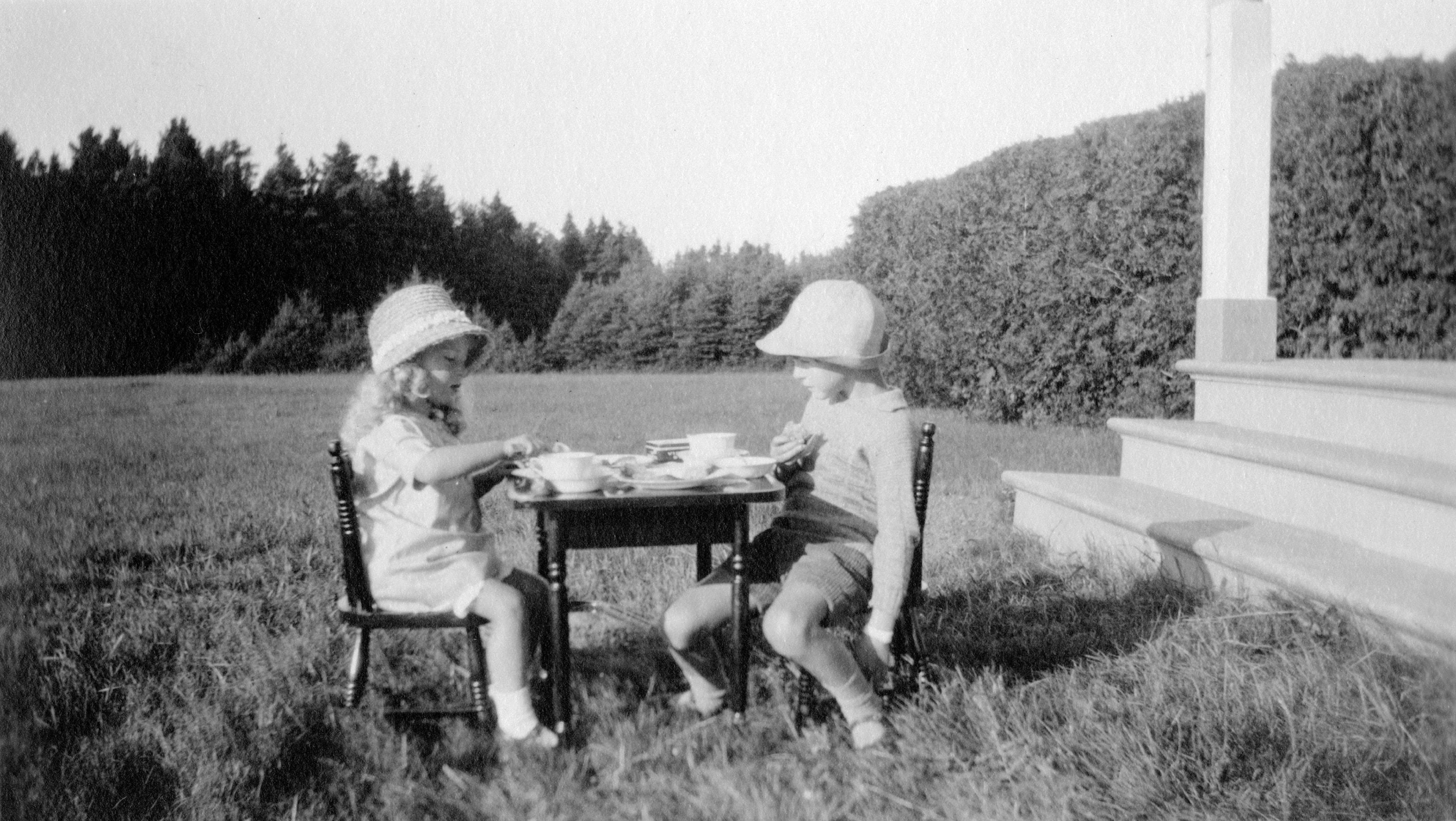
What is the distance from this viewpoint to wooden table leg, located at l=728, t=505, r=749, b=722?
263cm

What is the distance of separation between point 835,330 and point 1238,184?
2.79 m

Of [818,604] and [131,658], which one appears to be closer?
[818,604]

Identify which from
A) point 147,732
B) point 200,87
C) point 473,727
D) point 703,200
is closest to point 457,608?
point 473,727

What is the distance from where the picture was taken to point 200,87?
11.9ft

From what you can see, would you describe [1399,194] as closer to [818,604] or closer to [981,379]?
[981,379]

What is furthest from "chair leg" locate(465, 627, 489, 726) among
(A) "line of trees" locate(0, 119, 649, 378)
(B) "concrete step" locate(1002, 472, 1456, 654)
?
(A) "line of trees" locate(0, 119, 649, 378)

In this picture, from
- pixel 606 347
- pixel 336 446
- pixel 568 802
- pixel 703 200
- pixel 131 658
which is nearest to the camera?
pixel 568 802

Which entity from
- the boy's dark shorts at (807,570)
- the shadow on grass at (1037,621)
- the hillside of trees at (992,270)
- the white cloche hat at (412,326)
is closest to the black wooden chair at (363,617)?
the white cloche hat at (412,326)

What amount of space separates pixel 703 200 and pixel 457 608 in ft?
8.96

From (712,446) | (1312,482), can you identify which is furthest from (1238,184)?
(712,446)

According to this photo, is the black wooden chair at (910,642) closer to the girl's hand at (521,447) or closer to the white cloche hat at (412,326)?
the girl's hand at (521,447)

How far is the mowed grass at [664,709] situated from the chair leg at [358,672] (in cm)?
10

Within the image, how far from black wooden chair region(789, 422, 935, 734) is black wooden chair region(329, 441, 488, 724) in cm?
85

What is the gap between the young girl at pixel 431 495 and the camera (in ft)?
8.84
